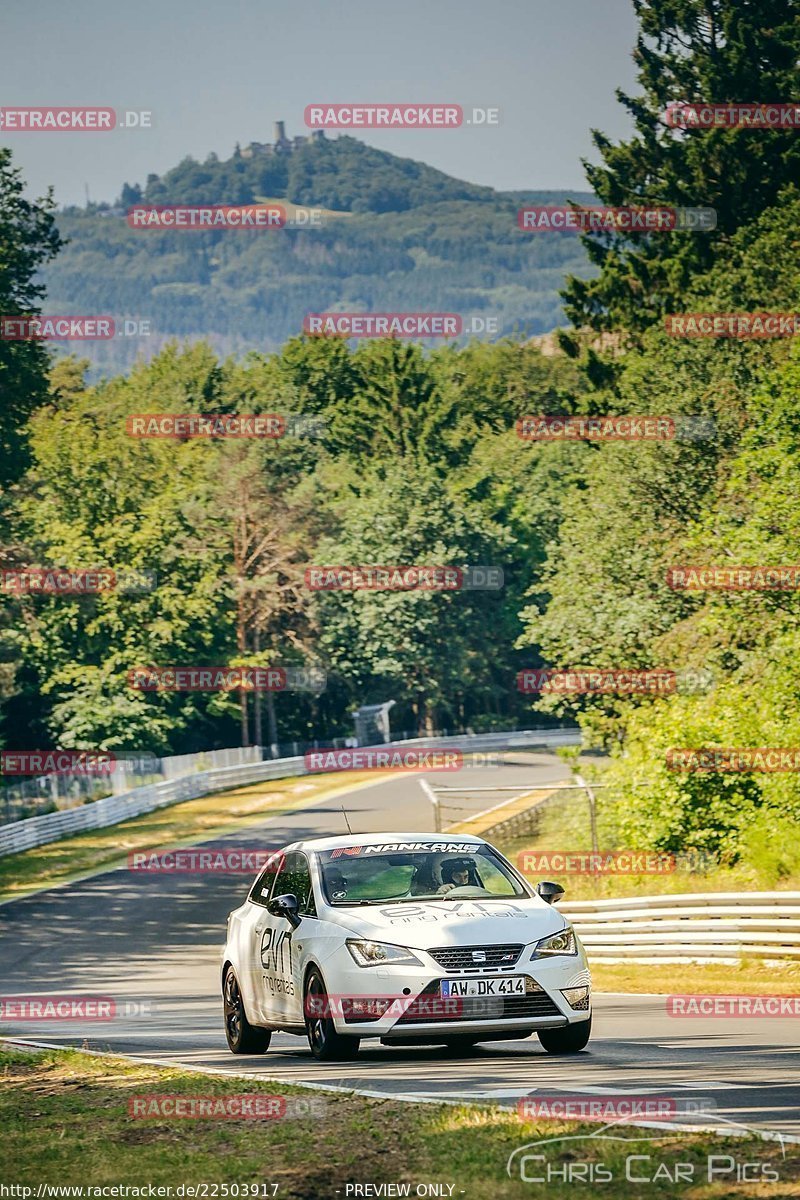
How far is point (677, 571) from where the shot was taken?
47344 millimetres

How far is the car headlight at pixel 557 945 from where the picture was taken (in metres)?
11.4

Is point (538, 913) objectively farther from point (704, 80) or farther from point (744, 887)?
point (704, 80)

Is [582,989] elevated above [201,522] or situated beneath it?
situated beneath

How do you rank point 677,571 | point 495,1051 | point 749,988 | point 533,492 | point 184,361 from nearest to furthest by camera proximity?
1. point 495,1051
2. point 749,988
3. point 677,571
4. point 533,492
5. point 184,361

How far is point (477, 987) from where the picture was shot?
36.7 feet

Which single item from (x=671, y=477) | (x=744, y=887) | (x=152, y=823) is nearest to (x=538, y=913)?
(x=744, y=887)

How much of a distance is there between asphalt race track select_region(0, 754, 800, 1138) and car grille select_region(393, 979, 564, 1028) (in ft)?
1.11

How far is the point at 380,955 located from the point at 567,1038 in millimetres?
1489

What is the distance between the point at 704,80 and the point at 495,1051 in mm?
63762

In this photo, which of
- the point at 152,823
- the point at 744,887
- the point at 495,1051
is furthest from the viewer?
the point at 152,823

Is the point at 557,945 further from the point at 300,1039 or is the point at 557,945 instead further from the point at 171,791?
the point at 171,791

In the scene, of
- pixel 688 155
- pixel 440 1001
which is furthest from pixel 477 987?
pixel 688 155

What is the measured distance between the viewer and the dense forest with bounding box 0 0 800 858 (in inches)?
1457

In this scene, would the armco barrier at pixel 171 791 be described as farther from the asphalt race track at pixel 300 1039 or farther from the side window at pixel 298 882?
the side window at pixel 298 882
